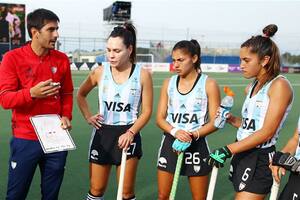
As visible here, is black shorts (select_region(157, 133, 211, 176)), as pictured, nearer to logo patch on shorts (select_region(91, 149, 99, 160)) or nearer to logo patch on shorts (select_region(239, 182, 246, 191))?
logo patch on shorts (select_region(239, 182, 246, 191))

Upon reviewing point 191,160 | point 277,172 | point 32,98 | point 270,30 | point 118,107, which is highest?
point 270,30

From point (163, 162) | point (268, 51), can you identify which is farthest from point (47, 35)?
point (268, 51)

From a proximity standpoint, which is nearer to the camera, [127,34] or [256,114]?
[256,114]

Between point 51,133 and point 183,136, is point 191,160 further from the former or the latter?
point 51,133

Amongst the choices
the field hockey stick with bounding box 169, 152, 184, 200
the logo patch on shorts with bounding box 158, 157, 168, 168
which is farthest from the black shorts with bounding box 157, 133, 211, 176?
the field hockey stick with bounding box 169, 152, 184, 200

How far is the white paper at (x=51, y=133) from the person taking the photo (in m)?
2.77

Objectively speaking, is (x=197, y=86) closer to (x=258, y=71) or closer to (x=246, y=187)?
(x=258, y=71)

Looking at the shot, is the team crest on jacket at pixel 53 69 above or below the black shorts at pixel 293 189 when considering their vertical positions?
above

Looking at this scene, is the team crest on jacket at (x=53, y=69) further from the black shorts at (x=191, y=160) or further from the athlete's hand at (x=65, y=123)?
the black shorts at (x=191, y=160)

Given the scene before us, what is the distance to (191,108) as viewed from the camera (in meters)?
3.11

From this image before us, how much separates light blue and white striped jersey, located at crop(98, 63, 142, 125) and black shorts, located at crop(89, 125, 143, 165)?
60 millimetres

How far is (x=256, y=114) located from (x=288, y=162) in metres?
0.46

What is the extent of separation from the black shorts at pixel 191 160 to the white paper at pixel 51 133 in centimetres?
80

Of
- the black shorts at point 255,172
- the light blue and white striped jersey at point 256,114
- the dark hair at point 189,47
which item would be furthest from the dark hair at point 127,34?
the black shorts at point 255,172
